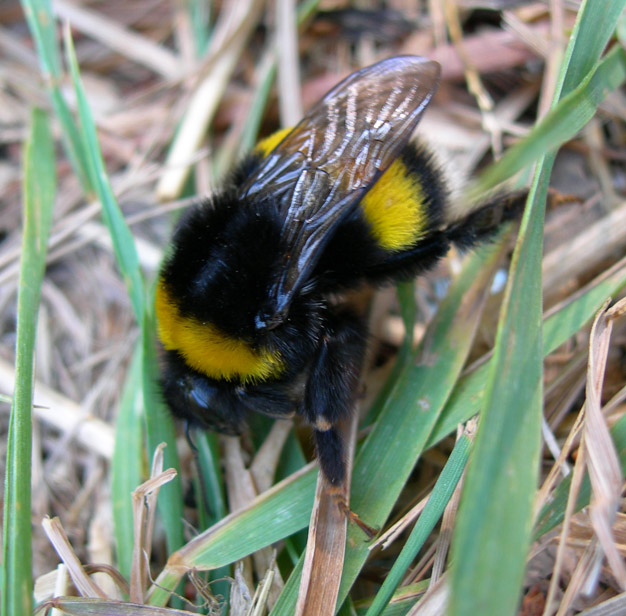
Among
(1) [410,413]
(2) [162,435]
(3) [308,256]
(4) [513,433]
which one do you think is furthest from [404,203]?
(2) [162,435]

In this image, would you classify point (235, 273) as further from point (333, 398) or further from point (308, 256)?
point (333, 398)

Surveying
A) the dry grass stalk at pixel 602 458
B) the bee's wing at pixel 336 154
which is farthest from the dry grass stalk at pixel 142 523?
the dry grass stalk at pixel 602 458

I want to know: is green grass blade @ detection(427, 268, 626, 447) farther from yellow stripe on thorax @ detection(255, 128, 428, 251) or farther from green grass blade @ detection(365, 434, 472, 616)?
yellow stripe on thorax @ detection(255, 128, 428, 251)

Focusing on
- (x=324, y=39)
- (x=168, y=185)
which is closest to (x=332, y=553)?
(x=168, y=185)

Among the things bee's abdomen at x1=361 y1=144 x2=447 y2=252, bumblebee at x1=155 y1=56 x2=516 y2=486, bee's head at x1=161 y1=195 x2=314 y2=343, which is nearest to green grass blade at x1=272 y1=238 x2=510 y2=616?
bumblebee at x1=155 y1=56 x2=516 y2=486

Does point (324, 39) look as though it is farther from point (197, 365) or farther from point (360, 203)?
point (197, 365)

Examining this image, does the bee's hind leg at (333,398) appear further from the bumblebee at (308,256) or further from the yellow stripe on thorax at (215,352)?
the yellow stripe on thorax at (215,352)
